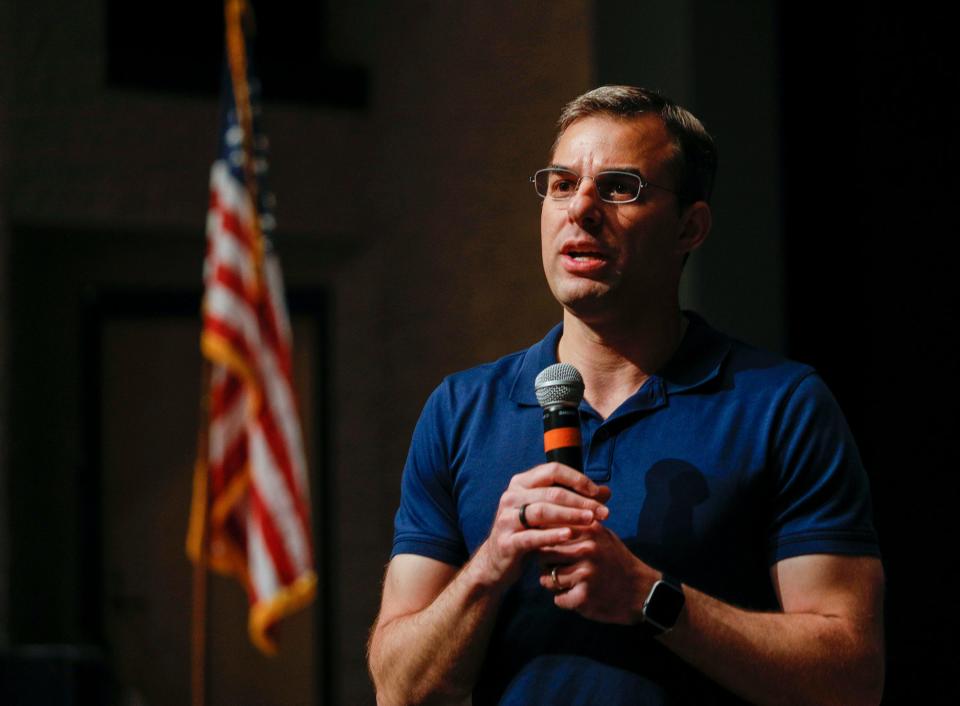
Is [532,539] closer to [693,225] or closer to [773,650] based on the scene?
[773,650]

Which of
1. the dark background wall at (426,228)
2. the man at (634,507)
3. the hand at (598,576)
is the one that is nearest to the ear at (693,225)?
the man at (634,507)

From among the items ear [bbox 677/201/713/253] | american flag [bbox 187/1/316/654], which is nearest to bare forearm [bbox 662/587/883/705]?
ear [bbox 677/201/713/253]

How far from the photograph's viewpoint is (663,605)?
1269 mm

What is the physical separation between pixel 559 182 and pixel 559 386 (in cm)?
29

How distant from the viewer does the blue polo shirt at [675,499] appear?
1361mm

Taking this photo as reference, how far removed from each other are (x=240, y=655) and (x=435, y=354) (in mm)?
1709

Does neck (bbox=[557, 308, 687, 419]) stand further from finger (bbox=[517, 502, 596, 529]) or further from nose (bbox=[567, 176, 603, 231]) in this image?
finger (bbox=[517, 502, 596, 529])

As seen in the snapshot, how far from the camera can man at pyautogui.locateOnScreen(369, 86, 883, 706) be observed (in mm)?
1289

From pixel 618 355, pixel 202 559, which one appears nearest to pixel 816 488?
pixel 618 355

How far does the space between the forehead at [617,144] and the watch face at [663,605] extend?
50 centimetres

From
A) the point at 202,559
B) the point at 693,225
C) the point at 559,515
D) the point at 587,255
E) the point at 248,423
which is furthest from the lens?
the point at 248,423

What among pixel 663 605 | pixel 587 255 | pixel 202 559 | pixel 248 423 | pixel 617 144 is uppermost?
pixel 617 144

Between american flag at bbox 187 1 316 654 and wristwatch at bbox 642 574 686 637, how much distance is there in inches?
85.7

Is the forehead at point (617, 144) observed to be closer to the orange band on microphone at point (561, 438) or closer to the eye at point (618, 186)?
the eye at point (618, 186)
